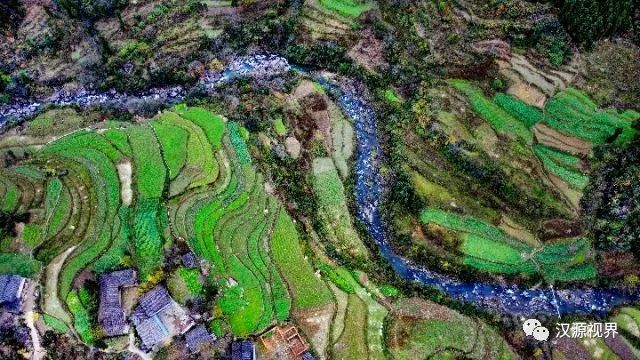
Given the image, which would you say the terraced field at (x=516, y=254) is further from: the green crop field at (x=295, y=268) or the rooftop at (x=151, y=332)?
the rooftop at (x=151, y=332)

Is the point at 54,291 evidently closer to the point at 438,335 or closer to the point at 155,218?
the point at 155,218

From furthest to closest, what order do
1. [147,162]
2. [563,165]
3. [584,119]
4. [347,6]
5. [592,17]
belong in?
[347,6], [592,17], [584,119], [563,165], [147,162]

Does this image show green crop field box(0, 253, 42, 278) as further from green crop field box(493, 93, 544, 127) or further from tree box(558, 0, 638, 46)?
tree box(558, 0, 638, 46)

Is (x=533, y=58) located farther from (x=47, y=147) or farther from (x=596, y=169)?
(x=47, y=147)

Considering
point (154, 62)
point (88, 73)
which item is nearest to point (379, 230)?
point (154, 62)

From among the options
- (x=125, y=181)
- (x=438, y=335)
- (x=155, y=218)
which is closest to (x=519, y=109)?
(x=438, y=335)

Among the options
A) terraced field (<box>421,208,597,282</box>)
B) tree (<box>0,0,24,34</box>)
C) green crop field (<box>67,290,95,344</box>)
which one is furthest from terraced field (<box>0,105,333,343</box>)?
tree (<box>0,0,24,34</box>)

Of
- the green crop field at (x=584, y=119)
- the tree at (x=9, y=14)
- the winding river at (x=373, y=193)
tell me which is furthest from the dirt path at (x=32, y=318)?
the green crop field at (x=584, y=119)
